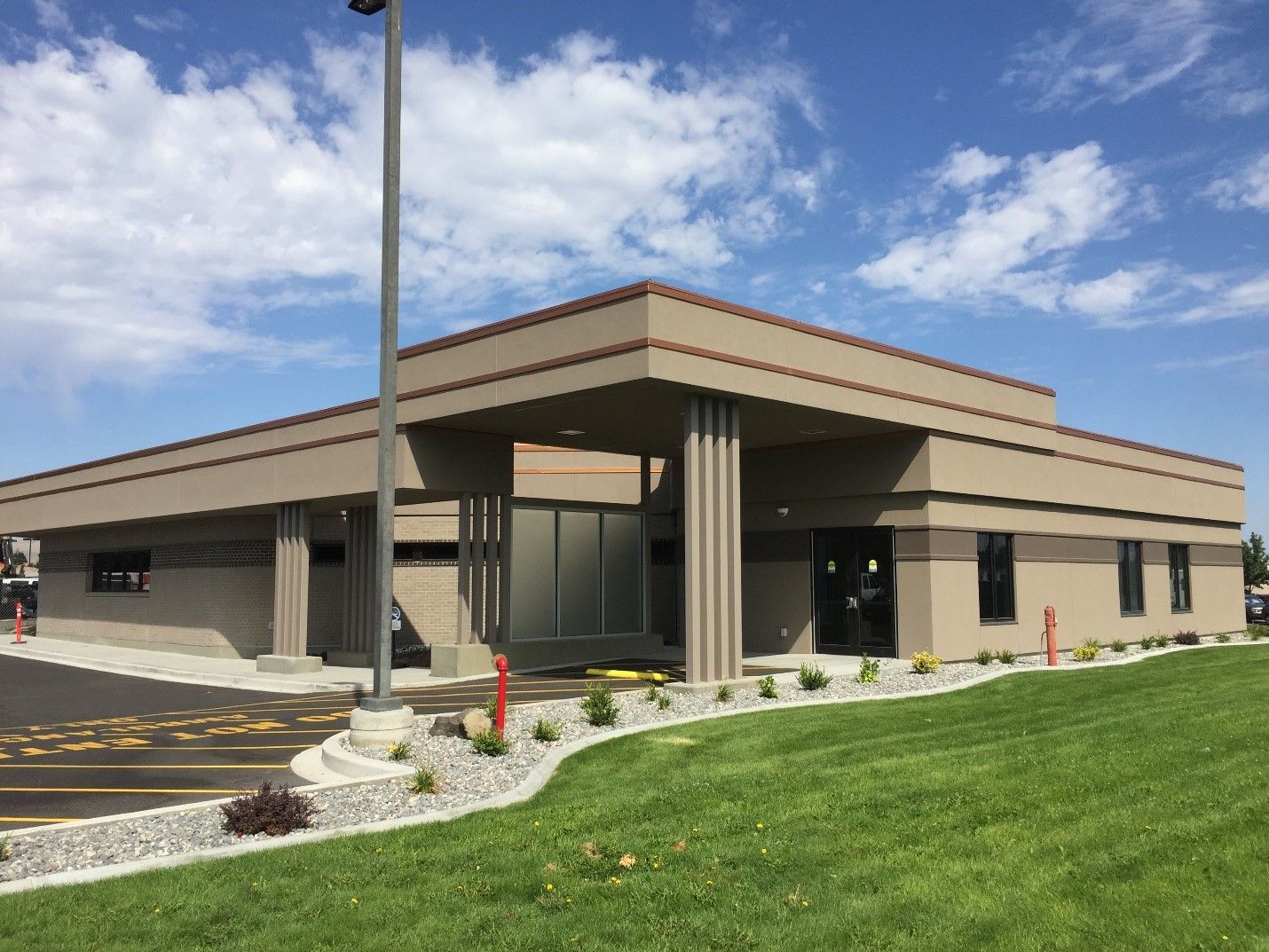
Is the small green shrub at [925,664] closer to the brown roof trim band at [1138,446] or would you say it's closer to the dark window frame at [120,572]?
the brown roof trim band at [1138,446]

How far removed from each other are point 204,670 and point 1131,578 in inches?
957

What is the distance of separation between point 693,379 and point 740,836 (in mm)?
9968

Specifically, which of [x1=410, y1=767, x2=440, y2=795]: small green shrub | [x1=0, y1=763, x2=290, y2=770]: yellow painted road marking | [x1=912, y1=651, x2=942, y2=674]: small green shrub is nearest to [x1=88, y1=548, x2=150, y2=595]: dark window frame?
[x1=0, y1=763, x2=290, y2=770]: yellow painted road marking

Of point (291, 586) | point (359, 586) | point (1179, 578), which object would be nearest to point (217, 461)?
point (291, 586)

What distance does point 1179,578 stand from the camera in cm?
3288

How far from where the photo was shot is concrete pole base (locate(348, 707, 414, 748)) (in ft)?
43.2

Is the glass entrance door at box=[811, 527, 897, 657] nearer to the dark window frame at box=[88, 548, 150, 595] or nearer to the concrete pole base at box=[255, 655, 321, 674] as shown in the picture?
the concrete pole base at box=[255, 655, 321, 674]

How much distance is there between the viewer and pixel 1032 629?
25578 millimetres

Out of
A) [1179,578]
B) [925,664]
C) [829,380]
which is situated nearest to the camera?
[925,664]

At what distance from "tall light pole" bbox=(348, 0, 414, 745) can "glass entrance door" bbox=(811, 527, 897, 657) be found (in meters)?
13.0

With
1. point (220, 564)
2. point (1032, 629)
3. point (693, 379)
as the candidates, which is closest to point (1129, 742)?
point (693, 379)

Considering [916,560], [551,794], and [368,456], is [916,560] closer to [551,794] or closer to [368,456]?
[368,456]

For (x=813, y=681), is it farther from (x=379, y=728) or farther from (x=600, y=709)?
(x=379, y=728)

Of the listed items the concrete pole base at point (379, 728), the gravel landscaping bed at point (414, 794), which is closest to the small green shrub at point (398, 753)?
the gravel landscaping bed at point (414, 794)
